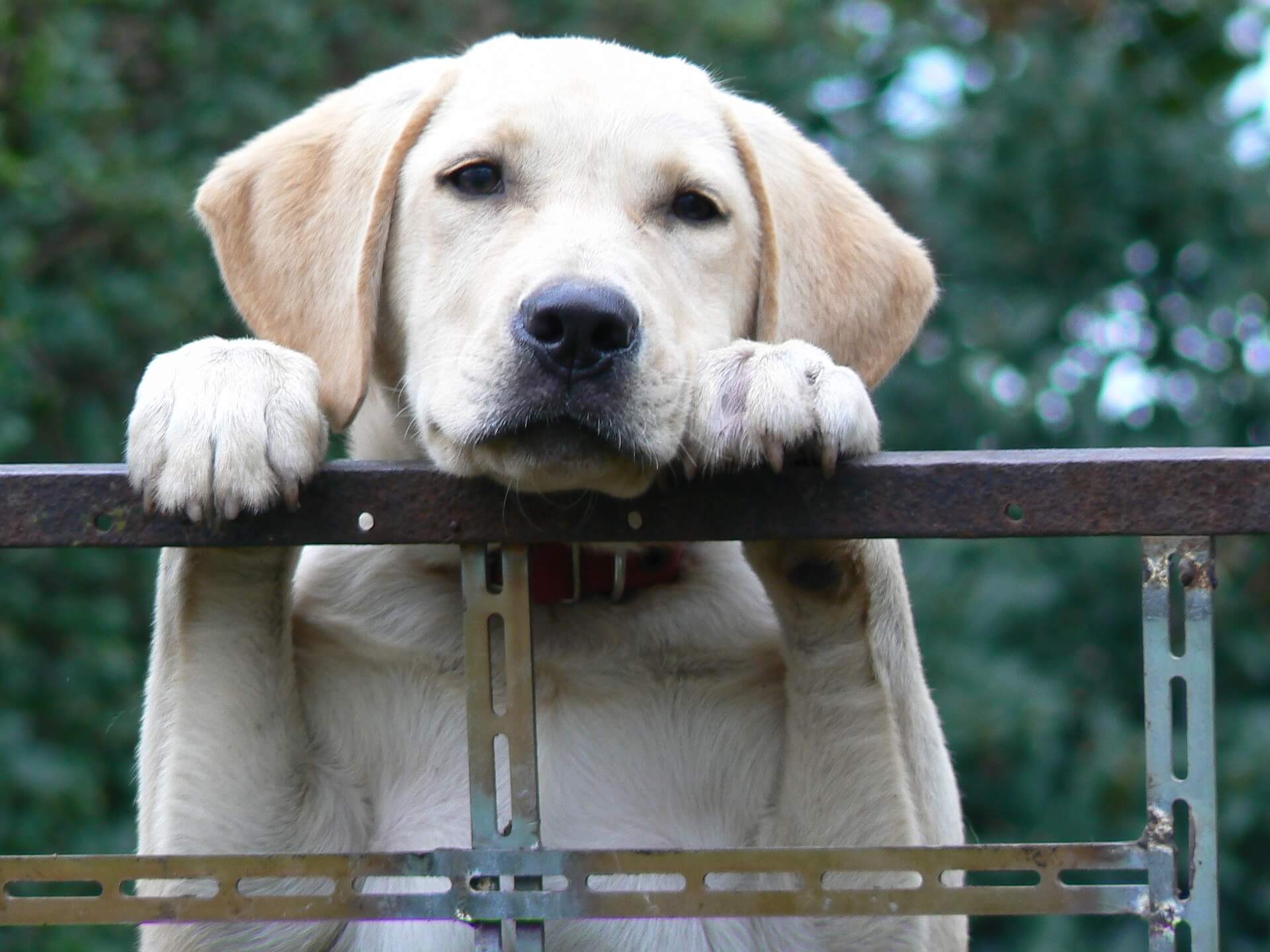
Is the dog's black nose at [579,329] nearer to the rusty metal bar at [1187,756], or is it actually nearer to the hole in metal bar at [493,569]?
the hole in metal bar at [493,569]

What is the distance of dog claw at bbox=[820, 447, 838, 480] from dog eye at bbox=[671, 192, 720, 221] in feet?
3.52

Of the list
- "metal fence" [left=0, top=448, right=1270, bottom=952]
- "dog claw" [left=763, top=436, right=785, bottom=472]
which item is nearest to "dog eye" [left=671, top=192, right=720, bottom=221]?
"dog claw" [left=763, top=436, right=785, bottom=472]

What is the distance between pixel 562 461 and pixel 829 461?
1.75ft


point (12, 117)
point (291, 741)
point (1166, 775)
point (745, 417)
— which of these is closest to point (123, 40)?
point (12, 117)

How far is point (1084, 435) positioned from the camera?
21.8 feet

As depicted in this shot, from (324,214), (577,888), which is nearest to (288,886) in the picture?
(577,888)

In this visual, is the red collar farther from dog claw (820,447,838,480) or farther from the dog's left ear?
dog claw (820,447,838,480)

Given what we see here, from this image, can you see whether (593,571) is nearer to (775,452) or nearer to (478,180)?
(478,180)

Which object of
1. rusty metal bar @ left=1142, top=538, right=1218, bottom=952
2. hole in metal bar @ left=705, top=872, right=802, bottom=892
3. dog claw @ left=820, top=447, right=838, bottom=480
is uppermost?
dog claw @ left=820, top=447, right=838, bottom=480

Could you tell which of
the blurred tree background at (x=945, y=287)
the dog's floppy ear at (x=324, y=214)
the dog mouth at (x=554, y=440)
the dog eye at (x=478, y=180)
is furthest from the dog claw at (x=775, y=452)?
the blurred tree background at (x=945, y=287)

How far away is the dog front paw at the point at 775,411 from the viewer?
2080 millimetres

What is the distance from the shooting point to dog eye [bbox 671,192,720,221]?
2969mm

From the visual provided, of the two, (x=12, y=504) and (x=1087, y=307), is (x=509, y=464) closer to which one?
(x=12, y=504)

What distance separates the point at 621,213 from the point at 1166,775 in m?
1.45
